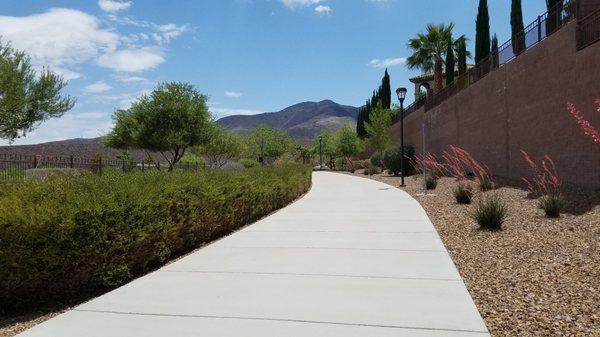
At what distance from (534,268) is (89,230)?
5.35 metres

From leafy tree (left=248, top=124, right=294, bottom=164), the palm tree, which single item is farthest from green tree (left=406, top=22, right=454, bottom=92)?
leafy tree (left=248, top=124, right=294, bottom=164)

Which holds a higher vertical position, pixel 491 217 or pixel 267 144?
pixel 267 144

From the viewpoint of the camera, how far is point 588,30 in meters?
12.9

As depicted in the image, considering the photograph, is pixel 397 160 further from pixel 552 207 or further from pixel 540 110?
pixel 552 207

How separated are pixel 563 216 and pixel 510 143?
9.28 m

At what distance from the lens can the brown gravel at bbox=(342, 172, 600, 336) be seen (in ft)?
13.9

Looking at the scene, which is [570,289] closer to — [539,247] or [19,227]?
[539,247]

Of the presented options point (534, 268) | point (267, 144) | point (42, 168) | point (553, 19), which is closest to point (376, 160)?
point (553, 19)

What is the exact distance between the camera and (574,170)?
515 inches

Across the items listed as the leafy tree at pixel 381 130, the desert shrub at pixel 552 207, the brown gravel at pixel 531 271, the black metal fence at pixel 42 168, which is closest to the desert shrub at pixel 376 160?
the leafy tree at pixel 381 130

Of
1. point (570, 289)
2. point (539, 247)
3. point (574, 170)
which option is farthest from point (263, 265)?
point (574, 170)

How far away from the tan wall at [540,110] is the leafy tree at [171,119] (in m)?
18.1

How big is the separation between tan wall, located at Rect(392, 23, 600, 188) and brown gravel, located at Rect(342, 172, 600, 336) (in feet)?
8.93

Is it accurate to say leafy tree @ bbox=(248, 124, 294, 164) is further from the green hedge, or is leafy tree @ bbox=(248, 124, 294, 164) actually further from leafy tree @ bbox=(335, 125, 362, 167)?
the green hedge
